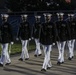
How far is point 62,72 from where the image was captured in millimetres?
15453

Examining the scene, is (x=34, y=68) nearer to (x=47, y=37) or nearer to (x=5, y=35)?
(x=47, y=37)

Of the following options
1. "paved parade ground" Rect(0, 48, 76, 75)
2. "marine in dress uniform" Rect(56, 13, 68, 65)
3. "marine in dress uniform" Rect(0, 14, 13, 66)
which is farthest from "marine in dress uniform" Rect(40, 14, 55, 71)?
"marine in dress uniform" Rect(56, 13, 68, 65)

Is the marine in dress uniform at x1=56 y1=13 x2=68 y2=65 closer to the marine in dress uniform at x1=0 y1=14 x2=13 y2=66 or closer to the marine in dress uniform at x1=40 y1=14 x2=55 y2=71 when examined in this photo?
the marine in dress uniform at x1=40 y1=14 x2=55 y2=71

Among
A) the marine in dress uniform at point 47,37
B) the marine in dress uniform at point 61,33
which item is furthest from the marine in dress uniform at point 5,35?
the marine in dress uniform at point 61,33

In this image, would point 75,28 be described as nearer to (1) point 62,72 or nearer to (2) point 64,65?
(2) point 64,65

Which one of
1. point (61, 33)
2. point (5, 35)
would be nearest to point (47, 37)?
point (5, 35)

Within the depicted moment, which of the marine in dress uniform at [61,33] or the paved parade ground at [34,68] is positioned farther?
the marine in dress uniform at [61,33]

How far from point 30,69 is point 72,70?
5.75 ft

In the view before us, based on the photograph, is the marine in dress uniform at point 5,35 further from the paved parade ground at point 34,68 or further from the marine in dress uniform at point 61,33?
the marine in dress uniform at point 61,33

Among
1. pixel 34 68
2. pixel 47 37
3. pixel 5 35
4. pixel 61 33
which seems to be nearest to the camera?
pixel 47 37

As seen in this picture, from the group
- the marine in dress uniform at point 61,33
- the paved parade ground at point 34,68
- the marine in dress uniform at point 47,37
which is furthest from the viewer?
the marine in dress uniform at point 61,33

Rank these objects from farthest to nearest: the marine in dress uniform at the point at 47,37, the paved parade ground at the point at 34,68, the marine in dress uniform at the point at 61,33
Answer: the marine in dress uniform at the point at 61,33 → the marine in dress uniform at the point at 47,37 → the paved parade ground at the point at 34,68

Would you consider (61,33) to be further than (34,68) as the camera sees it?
A: Yes

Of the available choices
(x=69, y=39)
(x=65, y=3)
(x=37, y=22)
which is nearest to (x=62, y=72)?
(x=69, y=39)
